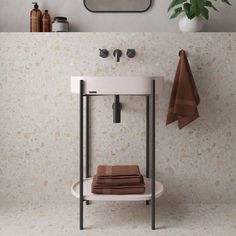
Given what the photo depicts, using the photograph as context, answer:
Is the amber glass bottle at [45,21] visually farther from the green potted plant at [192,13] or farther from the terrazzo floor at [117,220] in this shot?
the terrazzo floor at [117,220]

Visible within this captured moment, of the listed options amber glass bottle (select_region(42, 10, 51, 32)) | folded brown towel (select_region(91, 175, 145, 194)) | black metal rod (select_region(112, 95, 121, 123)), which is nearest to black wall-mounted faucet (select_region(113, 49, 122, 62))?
black metal rod (select_region(112, 95, 121, 123))

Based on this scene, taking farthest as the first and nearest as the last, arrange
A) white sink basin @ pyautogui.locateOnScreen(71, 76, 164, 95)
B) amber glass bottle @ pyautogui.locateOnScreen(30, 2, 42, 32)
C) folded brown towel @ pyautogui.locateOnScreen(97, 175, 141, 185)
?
1. amber glass bottle @ pyautogui.locateOnScreen(30, 2, 42, 32)
2. folded brown towel @ pyautogui.locateOnScreen(97, 175, 141, 185)
3. white sink basin @ pyautogui.locateOnScreen(71, 76, 164, 95)

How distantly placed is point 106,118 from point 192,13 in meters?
0.92

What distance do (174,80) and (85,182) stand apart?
0.91 meters

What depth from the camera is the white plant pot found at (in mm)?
2363

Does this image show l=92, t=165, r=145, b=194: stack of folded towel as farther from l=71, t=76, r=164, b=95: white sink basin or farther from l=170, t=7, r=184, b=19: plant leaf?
l=170, t=7, r=184, b=19: plant leaf

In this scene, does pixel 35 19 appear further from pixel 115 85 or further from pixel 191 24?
pixel 191 24

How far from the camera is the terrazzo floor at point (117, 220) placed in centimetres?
200

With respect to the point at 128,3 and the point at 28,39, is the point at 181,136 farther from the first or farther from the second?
the point at 28,39

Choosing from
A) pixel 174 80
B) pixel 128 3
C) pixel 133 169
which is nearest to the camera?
pixel 133 169

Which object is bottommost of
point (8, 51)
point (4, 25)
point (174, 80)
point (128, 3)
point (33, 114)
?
point (33, 114)

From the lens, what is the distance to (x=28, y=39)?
2379 mm

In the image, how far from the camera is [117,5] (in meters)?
2.54

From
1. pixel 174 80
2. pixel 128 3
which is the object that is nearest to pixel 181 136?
pixel 174 80
